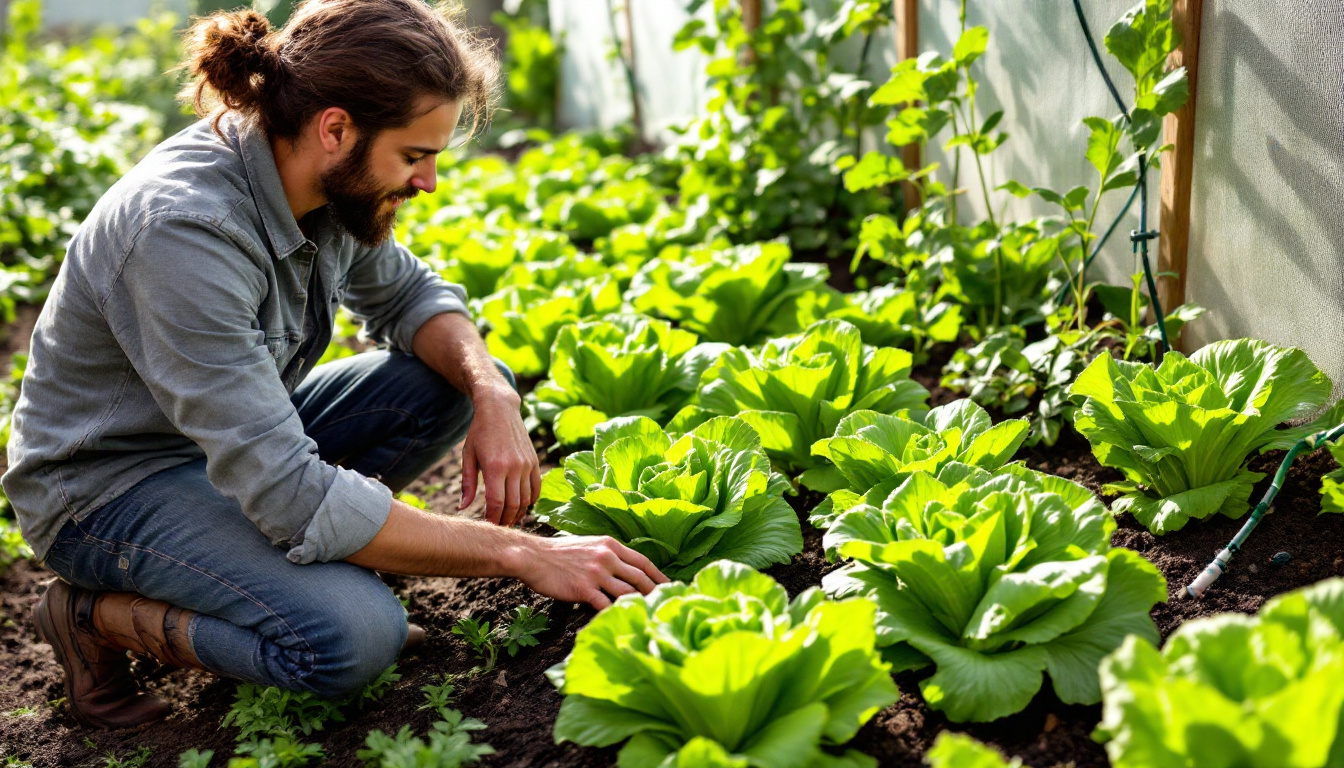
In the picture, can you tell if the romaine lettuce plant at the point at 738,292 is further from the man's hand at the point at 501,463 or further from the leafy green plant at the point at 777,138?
the man's hand at the point at 501,463

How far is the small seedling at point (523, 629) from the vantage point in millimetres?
2131

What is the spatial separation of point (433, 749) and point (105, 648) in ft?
3.23

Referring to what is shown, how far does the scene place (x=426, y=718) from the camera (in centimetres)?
200

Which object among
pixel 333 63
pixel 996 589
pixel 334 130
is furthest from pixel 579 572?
pixel 333 63

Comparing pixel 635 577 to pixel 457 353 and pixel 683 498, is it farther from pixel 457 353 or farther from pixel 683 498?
pixel 457 353

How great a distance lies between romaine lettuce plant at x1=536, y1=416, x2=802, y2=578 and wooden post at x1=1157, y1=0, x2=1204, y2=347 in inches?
43.8

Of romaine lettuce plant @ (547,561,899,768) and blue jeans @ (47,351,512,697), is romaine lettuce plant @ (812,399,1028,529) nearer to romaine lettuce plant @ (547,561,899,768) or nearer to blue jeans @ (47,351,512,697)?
romaine lettuce plant @ (547,561,899,768)

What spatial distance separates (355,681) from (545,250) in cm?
244

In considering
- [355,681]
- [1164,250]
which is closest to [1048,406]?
[1164,250]

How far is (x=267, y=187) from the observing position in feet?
7.04

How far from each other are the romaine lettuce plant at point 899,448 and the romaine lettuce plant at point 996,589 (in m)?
0.24

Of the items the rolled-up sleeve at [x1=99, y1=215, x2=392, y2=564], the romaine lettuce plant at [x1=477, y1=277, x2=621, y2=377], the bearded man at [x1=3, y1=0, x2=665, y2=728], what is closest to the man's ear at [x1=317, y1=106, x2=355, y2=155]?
the bearded man at [x1=3, y1=0, x2=665, y2=728]

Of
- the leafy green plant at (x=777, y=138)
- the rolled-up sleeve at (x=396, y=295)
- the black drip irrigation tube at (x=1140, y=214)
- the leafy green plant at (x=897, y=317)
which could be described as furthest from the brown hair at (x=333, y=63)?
the leafy green plant at (x=777, y=138)

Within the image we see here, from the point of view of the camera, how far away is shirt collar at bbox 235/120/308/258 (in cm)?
214
